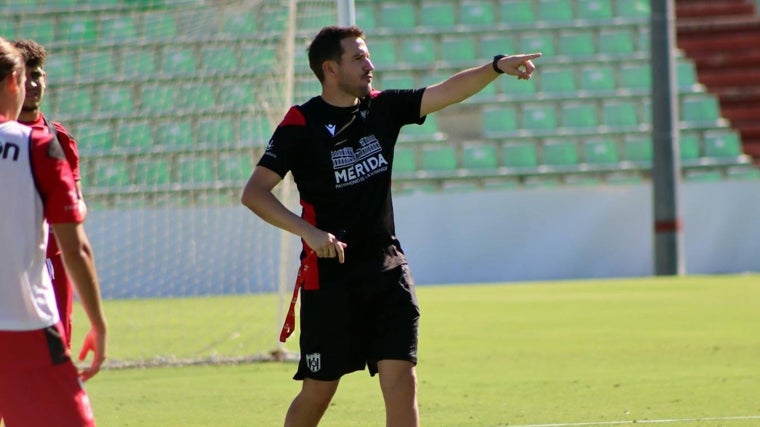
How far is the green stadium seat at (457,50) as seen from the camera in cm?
2611

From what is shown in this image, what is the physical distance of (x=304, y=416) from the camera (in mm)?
5953

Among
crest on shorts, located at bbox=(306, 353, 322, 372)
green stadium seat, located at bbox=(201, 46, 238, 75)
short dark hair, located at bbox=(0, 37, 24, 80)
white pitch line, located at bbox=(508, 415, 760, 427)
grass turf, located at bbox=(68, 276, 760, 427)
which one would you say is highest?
green stadium seat, located at bbox=(201, 46, 238, 75)

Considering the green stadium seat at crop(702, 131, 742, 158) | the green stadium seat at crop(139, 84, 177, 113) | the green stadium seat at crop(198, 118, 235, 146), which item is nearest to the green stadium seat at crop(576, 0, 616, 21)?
the green stadium seat at crop(702, 131, 742, 158)

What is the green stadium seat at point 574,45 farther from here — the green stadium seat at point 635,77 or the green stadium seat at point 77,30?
the green stadium seat at point 77,30

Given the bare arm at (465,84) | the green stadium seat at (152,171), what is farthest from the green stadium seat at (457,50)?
the bare arm at (465,84)

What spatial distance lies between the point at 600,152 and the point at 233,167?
10.3 m

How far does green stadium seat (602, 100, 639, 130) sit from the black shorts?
20.5 m

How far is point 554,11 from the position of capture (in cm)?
2712

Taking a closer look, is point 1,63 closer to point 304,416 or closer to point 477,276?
point 304,416

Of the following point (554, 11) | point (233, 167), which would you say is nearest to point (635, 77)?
point (554, 11)

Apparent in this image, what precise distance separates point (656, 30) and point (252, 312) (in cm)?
1124

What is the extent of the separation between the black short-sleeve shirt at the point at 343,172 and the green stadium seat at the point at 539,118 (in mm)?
19693

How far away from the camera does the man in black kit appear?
5.88 metres

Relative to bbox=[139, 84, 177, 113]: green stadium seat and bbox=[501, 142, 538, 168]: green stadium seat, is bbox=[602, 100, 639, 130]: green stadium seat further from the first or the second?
bbox=[139, 84, 177, 113]: green stadium seat
